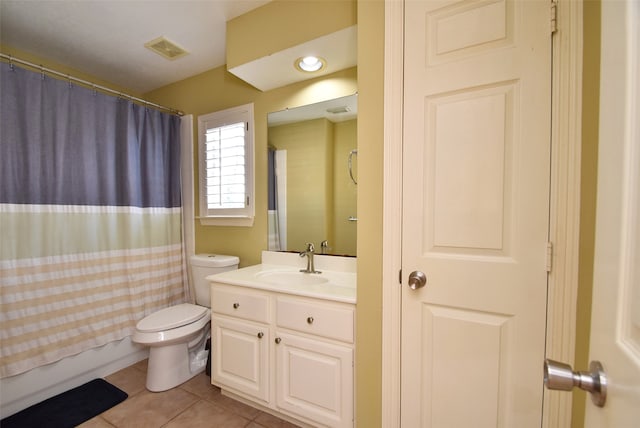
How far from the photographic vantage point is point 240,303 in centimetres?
155

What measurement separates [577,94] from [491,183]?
1.20 feet

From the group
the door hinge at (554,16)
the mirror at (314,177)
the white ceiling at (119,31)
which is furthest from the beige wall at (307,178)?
the door hinge at (554,16)

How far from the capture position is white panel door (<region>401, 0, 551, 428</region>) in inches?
36.0

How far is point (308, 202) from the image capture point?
1.90m

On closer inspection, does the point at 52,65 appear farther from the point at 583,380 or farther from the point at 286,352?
the point at 583,380

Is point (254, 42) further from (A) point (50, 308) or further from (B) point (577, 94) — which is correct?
(A) point (50, 308)

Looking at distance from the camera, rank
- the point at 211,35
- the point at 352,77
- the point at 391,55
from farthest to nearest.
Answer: the point at 211,35, the point at 352,77, the point at 391,55

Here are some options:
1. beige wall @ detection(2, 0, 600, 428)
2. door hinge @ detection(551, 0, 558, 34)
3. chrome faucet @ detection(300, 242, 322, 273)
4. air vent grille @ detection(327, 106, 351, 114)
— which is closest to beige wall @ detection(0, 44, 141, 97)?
beige wall @ detection(2, 0, 600, 428)

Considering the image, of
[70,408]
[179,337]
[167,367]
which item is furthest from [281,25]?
[70,408]

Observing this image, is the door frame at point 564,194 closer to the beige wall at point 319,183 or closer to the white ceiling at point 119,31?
the beige wall at point 319,183

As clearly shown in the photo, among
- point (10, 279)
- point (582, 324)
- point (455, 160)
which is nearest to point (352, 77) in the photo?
point (455, 160)

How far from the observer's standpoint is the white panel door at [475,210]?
3.00ft

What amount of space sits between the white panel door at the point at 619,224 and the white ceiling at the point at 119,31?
1791 mm

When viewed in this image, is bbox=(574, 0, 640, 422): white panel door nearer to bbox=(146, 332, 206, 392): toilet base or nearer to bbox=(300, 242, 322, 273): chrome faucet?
bbox=(300, 242, 322, 273): chrome faucet
